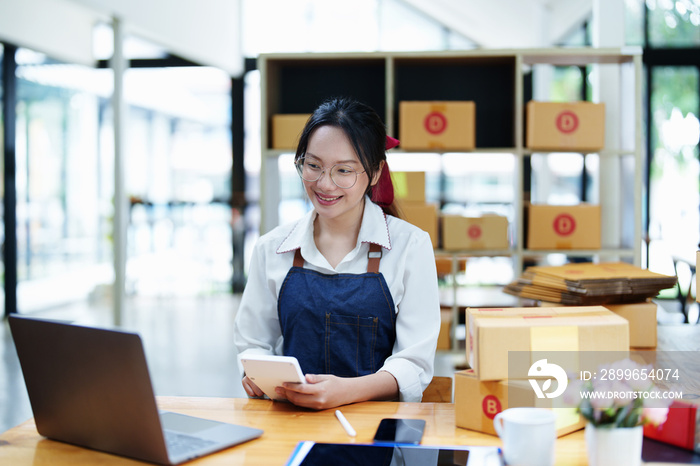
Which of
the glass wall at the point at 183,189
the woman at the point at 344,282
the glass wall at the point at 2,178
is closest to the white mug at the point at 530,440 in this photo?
the woman at the point at 344,282

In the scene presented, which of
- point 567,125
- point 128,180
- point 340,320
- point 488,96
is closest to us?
point 340,320

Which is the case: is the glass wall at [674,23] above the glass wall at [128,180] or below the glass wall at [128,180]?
above

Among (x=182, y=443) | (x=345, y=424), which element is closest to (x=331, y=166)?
(x=345, y=424)

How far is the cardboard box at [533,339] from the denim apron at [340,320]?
1.52 ft

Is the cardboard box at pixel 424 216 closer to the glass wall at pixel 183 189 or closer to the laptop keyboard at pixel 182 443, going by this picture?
the laptop keyboard at pixel 182 443

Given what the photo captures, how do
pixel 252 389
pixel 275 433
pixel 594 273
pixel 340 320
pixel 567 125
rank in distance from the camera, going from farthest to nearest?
pixel 567 125, pixel 594 273, pixel 340 320, pixel 252 389, pixel 275 433

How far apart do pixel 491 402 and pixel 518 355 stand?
0.33 feet

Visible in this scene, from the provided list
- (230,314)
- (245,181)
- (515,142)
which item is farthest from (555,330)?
(245,181)

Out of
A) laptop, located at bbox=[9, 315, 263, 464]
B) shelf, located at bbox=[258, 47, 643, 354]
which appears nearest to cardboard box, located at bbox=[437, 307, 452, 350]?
shelf, located at bbox=[258, 47, 643, 354]

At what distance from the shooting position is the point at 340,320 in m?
1.66

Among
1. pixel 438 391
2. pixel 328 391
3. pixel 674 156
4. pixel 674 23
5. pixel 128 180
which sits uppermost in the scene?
pixel 674 23

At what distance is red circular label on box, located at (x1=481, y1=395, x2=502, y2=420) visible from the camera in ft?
3.84

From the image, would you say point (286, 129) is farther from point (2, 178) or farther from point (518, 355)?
point (2, 178)

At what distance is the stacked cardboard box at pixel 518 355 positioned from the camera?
1.16m
